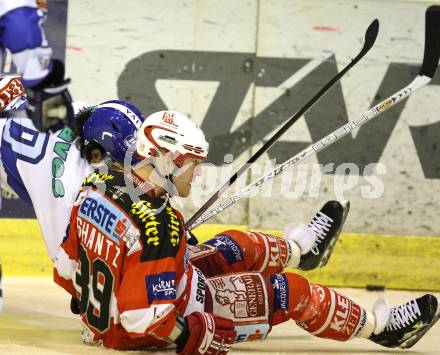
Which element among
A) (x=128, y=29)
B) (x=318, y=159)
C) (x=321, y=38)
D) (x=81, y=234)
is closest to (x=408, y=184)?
(x=318, y=159)

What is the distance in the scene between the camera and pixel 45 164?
4.79 metres

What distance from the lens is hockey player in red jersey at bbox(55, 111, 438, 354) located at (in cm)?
335

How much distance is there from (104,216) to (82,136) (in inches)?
43.6

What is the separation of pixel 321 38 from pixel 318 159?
0.66 meters

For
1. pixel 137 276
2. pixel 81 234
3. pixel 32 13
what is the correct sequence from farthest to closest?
pixel 32 13, pixel 81 234, pixel 137 276

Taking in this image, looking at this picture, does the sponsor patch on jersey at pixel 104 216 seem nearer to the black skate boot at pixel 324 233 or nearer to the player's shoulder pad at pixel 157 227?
the player's shoulder pad at pixel 157 227

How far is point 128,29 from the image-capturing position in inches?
233

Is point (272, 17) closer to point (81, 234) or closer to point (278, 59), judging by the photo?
point (278, 59)

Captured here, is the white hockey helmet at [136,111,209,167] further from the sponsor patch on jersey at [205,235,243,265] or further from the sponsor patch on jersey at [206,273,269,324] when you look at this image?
the sponsor patch on jersey at [205,235,243,265]

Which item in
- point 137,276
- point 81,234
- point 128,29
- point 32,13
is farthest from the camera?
point 128,29

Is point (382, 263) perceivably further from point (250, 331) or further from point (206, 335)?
point (206, 335)

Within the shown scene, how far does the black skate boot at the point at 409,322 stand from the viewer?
3793 millimetres

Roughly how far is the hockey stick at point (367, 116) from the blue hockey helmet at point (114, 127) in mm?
635

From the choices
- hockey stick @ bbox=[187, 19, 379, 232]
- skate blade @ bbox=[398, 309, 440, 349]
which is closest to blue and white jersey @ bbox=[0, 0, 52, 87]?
hockey stick @ bbox=[187, 19, 379, 232]
